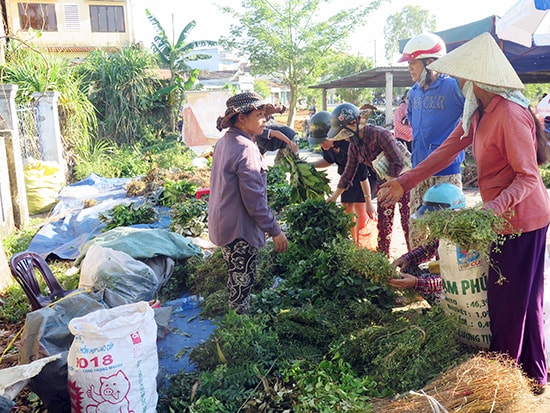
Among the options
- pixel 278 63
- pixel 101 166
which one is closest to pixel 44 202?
pixel 101 166

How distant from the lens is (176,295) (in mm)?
4621

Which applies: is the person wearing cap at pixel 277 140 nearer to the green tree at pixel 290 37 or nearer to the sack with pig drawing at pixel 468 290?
the sack with pig drawing at pixel 468 290

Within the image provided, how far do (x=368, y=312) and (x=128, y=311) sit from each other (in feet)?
4.79

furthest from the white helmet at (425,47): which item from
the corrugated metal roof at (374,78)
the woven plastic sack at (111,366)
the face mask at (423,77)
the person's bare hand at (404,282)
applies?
the corrugated metal roof at (374,78)

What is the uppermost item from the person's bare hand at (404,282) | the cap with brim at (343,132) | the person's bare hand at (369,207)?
the cap with brim at (343,132)

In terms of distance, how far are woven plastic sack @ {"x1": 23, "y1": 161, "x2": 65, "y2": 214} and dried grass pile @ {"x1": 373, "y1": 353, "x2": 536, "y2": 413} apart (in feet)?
27.2

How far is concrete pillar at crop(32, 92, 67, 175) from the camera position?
34.8 ft

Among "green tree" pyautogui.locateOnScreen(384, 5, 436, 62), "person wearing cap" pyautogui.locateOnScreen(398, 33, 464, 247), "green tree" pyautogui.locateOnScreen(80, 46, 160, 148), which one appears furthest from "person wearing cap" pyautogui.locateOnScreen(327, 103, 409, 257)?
"green tree" pyautogui.locateOnScreen(384, 5, 436, 62)

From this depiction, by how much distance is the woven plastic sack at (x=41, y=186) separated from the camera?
29.1ft

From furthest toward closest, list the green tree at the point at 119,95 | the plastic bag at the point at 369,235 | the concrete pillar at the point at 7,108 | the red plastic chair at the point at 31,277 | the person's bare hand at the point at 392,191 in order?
the green tree at the point at 119,95 → the concrete pillar at the point at 7,108 → the plastic bag at the point at 369,235 → the red plastic chair at the point at 31,277 → the person's bare hand at the point at 392,191

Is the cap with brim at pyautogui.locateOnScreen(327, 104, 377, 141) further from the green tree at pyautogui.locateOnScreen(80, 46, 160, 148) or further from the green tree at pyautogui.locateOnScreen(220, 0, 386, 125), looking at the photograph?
the green tree at pyautogui.locateOnScreen(220, 0, 386, 125)

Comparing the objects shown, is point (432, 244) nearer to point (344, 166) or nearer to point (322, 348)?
point (322, 348)

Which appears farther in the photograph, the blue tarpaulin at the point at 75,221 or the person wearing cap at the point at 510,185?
the blue tarpaulin at the point at 75,221

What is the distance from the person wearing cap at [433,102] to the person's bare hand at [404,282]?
4.09 ft
